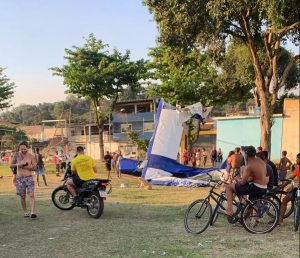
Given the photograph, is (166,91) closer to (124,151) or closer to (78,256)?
(124,151)

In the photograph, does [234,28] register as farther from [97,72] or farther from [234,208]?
[97,72]

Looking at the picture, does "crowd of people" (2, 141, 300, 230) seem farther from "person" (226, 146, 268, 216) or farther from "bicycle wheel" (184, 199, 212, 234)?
"bicycle wheel" (184, 199, 212, 234)

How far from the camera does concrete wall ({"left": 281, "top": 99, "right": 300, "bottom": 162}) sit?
2836 cm

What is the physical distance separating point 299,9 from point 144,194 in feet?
26.8

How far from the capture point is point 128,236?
312 inches

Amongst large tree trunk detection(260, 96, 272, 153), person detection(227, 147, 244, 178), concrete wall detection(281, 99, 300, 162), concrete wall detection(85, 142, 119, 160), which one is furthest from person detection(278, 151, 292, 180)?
concrete wall detection(85, 142, 119, 160)

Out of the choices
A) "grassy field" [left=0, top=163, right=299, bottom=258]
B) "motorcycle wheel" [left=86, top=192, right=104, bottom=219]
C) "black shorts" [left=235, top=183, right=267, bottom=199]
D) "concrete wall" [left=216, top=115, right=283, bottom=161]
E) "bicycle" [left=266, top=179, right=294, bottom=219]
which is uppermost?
"concrete wall" [left=216, top=115, right=283, bottom=161]

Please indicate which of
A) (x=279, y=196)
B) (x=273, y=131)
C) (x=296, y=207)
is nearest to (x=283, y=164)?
(x=279, y=196)

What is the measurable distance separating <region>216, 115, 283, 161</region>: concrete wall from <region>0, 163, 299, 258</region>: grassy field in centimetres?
1954

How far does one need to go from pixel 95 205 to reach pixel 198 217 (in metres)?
2.65

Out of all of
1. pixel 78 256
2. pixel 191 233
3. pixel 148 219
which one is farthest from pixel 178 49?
pixel 78 256

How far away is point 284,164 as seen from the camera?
15.6 m

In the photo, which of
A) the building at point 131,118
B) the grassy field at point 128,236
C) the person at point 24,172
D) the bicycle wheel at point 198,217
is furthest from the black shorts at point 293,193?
the building at point 131,118

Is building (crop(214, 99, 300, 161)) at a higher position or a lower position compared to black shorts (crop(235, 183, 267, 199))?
higher
